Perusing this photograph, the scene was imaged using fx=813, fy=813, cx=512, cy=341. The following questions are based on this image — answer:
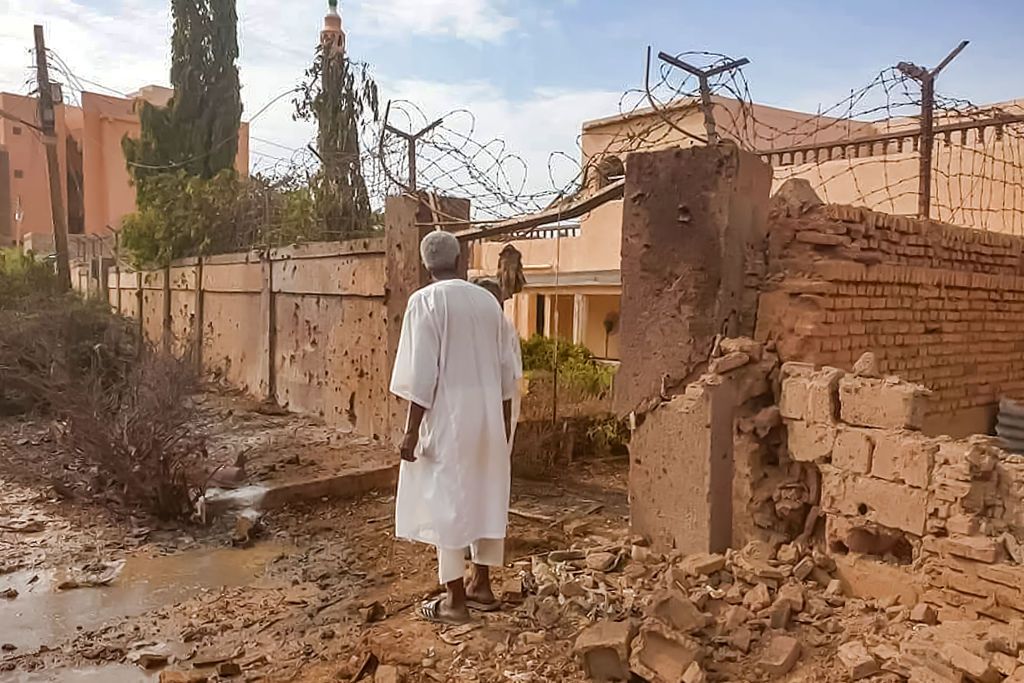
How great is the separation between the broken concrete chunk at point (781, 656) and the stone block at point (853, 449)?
0.95 meters

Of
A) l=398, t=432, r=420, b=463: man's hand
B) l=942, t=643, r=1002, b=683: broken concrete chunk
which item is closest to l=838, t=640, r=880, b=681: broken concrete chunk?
l=942, t=643, r=1002, b=683: broken concrete chunk

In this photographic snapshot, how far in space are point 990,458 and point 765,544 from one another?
125 centimetres

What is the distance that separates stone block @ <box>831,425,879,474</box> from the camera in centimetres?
386

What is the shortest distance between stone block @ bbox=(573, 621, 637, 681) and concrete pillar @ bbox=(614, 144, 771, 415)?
1.62 m

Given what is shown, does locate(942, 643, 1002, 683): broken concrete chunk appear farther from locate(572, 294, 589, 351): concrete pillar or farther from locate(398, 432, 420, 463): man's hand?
locate(572, 294, 589, 351): concrete pillar

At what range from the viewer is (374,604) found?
4.25 m

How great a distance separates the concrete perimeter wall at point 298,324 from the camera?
8.26 m

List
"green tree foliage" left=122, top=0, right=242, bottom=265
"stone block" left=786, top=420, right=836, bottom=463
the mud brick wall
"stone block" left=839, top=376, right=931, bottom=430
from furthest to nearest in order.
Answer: "green tree foliage" left=122, top=0, right=242, bottom=265, the mud brick wall, "stone block" left=786, top=420, right=836, bottom=463, "stone block" left=839, top=376, right=931, bottom=430

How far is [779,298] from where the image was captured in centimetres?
448

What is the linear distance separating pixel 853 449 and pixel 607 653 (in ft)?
5.15

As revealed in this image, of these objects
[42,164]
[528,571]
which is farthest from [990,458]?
[42,164]

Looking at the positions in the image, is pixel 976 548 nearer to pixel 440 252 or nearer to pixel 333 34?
pixel 440 252

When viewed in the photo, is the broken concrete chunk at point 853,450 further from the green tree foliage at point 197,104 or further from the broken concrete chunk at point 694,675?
the green tree foliage at point 197,104

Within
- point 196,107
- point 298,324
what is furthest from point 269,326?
point 196,107
